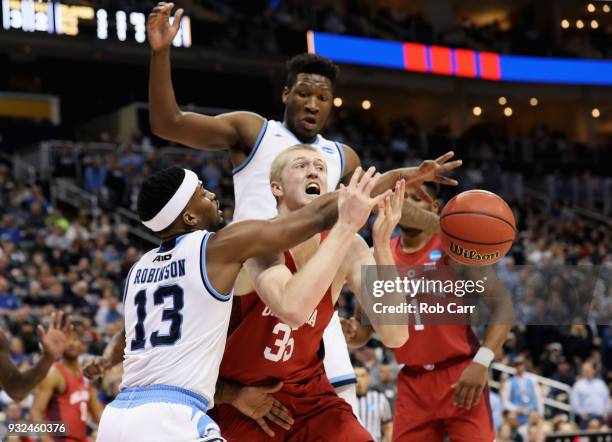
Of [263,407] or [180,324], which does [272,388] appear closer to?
[263,407]

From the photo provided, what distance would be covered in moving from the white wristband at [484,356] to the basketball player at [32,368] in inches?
102

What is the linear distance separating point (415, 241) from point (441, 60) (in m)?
22.8

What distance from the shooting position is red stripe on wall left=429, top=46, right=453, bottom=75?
2806 centimetres

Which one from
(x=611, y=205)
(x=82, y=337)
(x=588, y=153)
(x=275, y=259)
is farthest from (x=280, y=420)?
(x=588, y=153)

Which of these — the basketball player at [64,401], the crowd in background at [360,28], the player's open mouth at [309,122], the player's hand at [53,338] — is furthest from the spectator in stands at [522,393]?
the crowd in background at [360,28]

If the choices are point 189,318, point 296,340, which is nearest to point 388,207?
point 296,340

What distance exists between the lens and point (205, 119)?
5.37 m

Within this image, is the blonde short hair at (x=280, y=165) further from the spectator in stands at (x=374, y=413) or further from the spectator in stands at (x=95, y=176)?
the spectator in stands at (x=95, y=176)

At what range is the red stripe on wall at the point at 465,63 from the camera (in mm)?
28328

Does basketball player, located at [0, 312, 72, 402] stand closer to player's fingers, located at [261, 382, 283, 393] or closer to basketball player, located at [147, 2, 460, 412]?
basketball player, located at [147, 2, 460, 412]

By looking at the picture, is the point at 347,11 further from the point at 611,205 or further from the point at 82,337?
the point at 82,337

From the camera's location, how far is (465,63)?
2853 cm

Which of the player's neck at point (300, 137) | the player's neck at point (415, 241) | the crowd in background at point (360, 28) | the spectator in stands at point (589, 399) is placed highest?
the crowd in background at point (360, 28)

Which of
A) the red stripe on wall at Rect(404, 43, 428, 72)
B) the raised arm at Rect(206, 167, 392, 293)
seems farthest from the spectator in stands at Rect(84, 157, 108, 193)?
the raised arm at Rect(206, 167, 392, 293)
